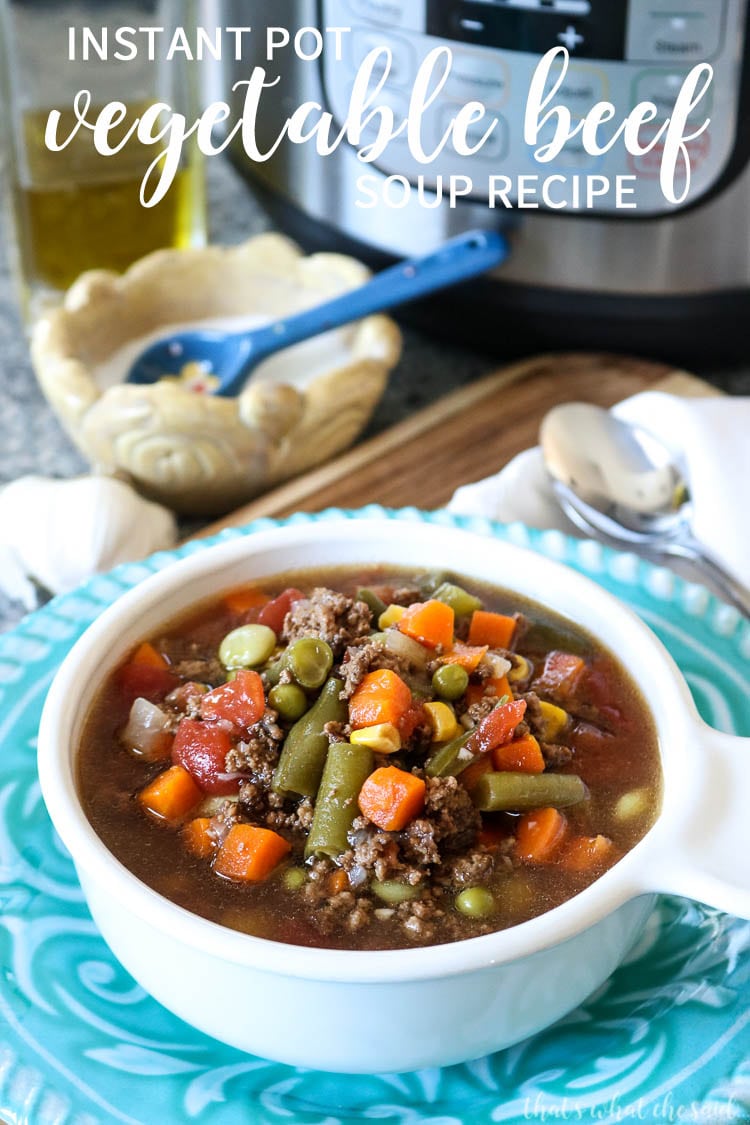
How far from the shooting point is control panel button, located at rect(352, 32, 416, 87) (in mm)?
1785

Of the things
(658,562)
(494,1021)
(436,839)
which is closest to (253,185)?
(658,562)

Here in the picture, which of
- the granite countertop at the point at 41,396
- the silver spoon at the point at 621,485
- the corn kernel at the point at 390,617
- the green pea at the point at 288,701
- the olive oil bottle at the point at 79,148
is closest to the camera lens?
the green pea at the point at 288,701

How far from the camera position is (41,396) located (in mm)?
2195

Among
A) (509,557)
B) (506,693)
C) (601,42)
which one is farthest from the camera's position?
(601,42)

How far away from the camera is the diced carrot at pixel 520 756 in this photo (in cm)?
116

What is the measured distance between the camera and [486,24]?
170 centimetres

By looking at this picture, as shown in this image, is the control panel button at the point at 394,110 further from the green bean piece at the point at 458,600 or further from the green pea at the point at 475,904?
the green pea at the point at 475,904

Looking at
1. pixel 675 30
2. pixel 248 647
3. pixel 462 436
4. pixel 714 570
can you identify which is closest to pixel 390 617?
pixel 248 647

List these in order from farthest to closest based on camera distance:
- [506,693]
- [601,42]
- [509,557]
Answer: [601,42]
[509,557]
[506,693]

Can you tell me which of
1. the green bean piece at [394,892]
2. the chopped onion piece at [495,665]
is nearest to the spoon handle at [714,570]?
the chopped onion piece at [495,665]

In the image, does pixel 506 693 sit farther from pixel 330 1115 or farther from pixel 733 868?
pixel 330 1115

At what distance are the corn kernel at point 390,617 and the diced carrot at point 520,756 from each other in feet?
0.61

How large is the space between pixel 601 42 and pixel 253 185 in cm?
74

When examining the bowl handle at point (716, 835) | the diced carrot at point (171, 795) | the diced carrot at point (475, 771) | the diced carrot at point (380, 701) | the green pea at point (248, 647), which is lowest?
the diced carrot at point (171, 795)
